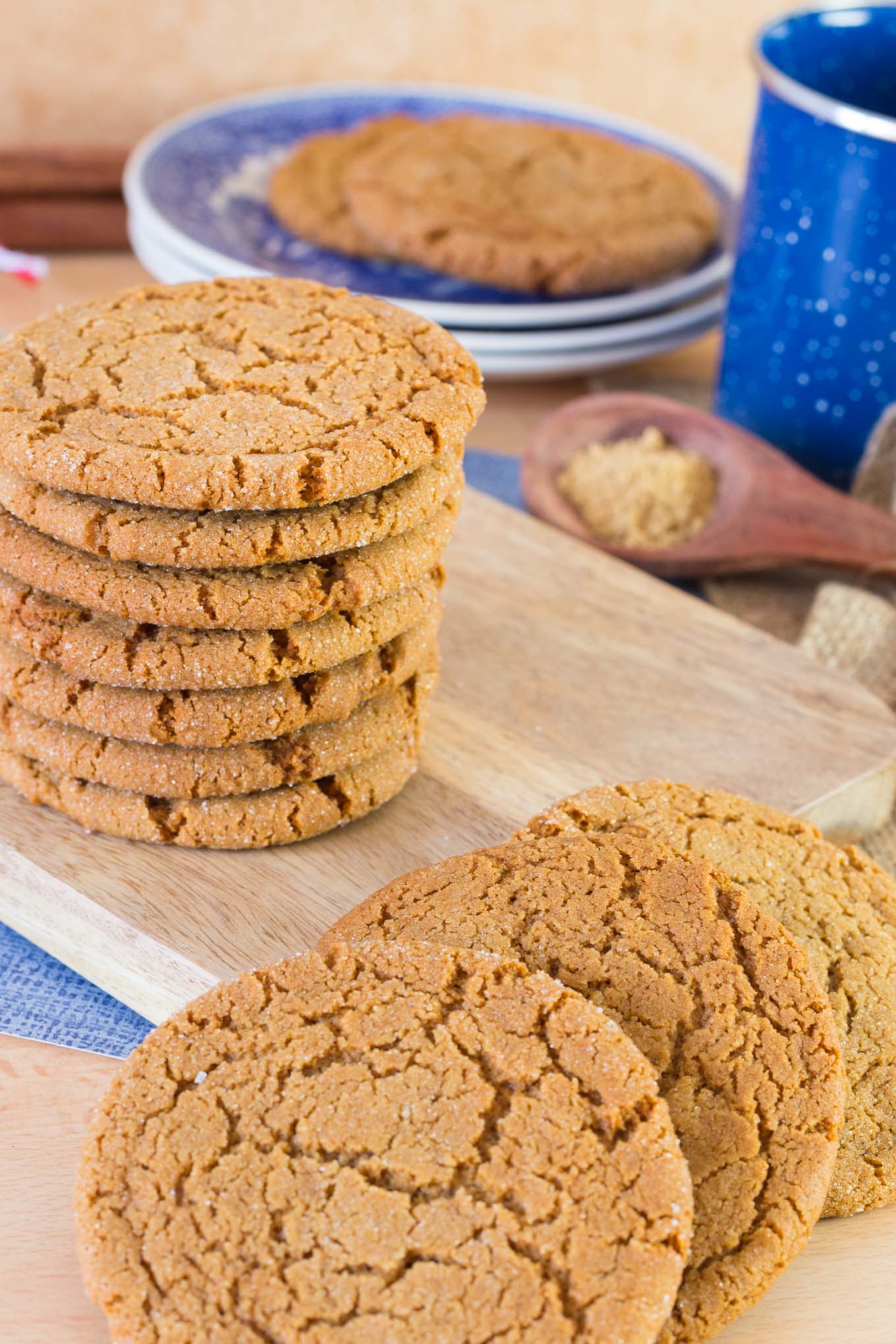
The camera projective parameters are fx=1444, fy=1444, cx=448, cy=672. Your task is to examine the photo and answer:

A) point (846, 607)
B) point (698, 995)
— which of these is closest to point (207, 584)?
point (698, 995)

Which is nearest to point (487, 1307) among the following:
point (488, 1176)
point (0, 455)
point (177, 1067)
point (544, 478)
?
point (488, 1176)

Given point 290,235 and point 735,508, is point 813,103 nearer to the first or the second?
point 735,508

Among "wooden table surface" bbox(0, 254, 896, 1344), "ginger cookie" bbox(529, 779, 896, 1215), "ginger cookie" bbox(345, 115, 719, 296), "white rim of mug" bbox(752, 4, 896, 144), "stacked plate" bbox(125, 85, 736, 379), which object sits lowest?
"wooden table surface" bbox(0, 254, 896, 1344)

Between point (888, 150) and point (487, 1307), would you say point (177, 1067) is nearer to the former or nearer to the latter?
point (487, 1307)

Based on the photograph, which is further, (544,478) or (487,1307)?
(544,478)

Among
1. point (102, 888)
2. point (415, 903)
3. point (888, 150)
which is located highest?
point (888, 150)

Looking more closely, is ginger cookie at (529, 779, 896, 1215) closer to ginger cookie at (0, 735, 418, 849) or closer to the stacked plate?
ginger cookie at (0, 735, 418, 849)

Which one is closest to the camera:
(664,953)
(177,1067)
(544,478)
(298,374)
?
(177,1067)

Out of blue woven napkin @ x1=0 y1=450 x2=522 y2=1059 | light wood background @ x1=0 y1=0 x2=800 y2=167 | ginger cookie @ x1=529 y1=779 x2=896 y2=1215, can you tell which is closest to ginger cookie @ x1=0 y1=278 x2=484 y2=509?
ginger cookie @ x1=529 y1=779 x2=896 y2=1215
